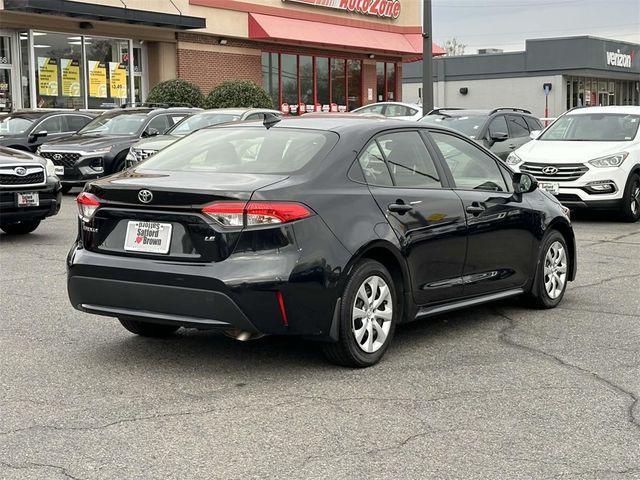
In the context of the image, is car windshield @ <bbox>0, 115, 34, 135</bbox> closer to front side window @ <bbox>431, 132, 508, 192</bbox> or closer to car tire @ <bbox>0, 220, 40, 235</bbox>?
car tire @ <bbox>0, 220, 40, 235</bbox>

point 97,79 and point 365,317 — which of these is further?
point 97,79

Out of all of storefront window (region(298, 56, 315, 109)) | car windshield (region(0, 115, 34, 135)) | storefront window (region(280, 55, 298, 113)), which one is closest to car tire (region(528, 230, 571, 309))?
car windshield (region(0, 115, 34, 135))

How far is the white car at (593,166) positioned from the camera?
548 inches

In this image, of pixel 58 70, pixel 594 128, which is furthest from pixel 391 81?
pixel 594 128

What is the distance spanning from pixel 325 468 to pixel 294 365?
175cm

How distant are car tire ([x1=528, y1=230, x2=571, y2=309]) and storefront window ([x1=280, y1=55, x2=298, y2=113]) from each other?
2852cm

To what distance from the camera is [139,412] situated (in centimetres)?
500

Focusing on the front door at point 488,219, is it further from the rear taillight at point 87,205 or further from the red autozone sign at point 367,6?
the red autozone sign at point 367,6

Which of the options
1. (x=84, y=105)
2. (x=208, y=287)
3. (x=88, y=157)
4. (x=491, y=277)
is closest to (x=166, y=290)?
(x=208, y=287)

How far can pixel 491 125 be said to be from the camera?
18109 millimetres

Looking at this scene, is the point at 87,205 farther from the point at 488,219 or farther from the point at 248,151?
the point at 488,219

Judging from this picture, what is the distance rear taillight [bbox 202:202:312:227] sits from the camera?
542 cm

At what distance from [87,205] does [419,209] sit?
2.13 meters

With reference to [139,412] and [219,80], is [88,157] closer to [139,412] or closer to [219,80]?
[139,412]
